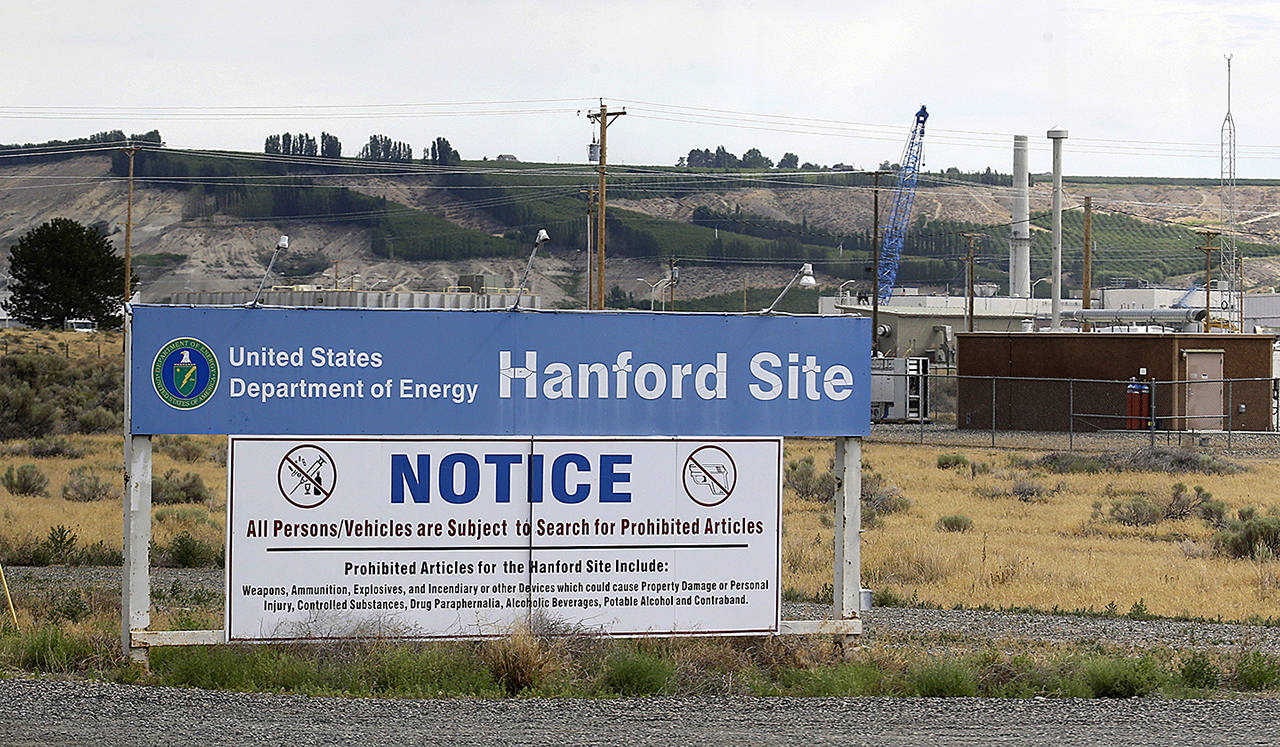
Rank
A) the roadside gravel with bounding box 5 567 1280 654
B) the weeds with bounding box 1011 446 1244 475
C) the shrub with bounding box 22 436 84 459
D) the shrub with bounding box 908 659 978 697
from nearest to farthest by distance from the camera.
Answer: the shrub with bounding box 908 659 978 697 → the roadside gravel with bounding box 5 567 1280 654 → the shrub with bounding box 22 436 84 459 → the weeds with bounding box 1011 446 1244 475

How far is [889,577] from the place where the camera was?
15.6m

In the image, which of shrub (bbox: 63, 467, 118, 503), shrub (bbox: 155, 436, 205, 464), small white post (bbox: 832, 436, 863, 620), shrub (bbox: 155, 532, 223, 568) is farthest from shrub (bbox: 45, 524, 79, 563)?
shrub (bbox: 155, 436, 205, 464)

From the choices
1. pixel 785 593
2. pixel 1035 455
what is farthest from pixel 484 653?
pixel 1035 455

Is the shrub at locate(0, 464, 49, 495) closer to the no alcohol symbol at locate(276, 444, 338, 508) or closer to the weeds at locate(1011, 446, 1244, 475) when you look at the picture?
the no alcohol symbol at locate(276, 444, 338, 508)

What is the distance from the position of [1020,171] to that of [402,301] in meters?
75.7

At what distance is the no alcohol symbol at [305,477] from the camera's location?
30.2ft

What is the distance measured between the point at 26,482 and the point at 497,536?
656 inches

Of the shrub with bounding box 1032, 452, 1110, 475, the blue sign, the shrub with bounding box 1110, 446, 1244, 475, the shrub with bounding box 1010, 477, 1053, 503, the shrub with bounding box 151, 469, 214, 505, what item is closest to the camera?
the blue sign

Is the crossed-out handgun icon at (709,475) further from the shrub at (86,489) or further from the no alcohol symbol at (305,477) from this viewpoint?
the shrub at (86,489)

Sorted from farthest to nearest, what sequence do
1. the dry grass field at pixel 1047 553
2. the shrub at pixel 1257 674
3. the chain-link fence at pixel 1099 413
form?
the chain-link fence at pixel 1099 413 < the dry grass field at pixel 1047 553 < the shrub at pixel 1257 674

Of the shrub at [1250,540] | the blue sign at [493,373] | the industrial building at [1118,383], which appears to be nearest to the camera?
the blue sign at [493,373]

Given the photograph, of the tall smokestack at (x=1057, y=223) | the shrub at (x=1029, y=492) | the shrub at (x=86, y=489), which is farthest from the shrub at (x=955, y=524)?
the tall smokestack at (x=1057, y=223)

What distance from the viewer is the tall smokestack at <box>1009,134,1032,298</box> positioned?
379 feet

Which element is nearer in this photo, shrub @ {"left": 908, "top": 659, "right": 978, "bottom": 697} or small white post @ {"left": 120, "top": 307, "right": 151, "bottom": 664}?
shrub @ {"left": 908, "top": 659, "right": 978, "bottom": 697}
